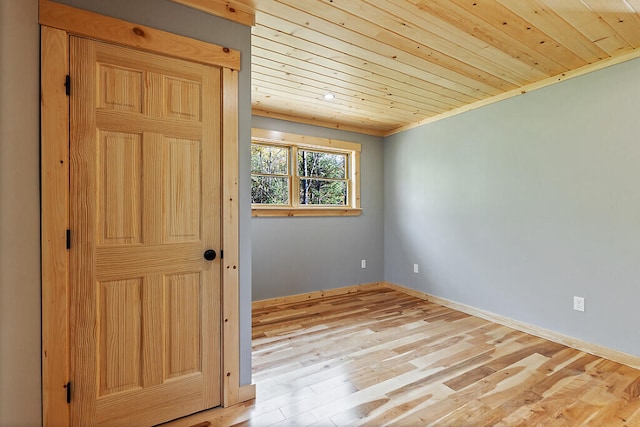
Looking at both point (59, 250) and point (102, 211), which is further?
point (102, 211)

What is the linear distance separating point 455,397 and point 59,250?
2.39 meters

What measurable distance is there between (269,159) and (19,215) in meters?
2.87

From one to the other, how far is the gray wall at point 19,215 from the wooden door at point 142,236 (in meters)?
0.14

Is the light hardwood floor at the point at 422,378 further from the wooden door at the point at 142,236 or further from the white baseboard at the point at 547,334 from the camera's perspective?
the wooden door at the point at 142,236

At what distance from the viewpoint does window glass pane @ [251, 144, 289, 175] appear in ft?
12.7

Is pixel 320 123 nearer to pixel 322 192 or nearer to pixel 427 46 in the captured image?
pixel 322 192

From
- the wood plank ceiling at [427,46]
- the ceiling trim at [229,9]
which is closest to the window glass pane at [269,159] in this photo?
the wood plank ceiling at [427,46]

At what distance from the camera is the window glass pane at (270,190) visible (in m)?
3.86

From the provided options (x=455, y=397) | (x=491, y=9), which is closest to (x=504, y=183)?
(x=491, y=9)

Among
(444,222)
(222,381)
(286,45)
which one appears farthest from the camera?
(444,222)

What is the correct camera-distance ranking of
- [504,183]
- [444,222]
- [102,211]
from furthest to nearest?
[444,222]
[504,183]
[102,211]

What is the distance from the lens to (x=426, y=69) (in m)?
2.66


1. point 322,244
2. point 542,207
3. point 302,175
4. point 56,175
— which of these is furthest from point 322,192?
point 56,175

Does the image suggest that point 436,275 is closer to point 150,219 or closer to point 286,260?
point 286,260
